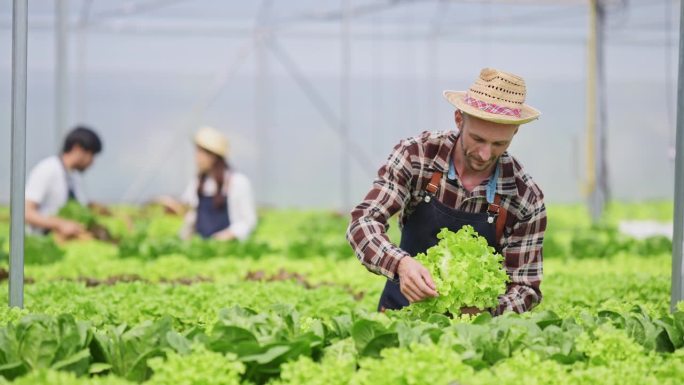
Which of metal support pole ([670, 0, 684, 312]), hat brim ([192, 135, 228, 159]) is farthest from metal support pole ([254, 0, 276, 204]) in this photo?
metal support pole ([670, 0, 684, 312])

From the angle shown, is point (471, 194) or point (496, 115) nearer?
point (496, 115)

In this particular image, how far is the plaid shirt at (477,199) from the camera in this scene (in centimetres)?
577

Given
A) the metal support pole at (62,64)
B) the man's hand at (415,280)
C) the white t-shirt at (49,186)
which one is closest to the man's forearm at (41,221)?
the white t-shirt at (49,186)

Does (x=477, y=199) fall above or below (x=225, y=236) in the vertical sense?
above

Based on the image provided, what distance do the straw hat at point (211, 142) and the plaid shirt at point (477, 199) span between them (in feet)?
21.1

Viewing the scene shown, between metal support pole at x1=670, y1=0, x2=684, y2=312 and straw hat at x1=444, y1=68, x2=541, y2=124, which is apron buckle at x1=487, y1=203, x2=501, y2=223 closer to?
straw hat at x1=444, y1=68, x2=541, y2=124

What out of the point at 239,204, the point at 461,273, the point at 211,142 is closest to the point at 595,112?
the point at 239,204

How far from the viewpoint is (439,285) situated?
5379 millimetres

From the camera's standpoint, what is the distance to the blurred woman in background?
485 inches

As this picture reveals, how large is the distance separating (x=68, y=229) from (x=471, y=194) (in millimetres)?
6781

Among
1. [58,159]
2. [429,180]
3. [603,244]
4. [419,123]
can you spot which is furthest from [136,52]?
[429,180]

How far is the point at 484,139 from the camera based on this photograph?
5512 mm

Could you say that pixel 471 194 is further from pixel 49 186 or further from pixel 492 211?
pixel 49 186

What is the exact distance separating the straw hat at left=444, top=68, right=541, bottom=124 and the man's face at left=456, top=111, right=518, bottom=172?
0.19 feet
